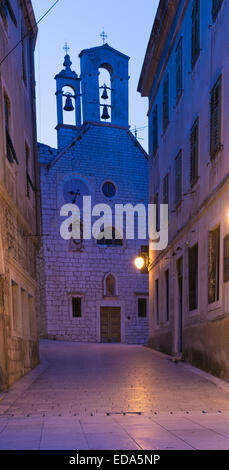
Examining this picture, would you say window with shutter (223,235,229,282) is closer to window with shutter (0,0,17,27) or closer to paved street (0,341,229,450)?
paved street (0,341,229,450)

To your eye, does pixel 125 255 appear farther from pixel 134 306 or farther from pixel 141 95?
pixel 141 95

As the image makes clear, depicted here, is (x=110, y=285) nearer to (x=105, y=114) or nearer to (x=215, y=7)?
(x=105, y=114)

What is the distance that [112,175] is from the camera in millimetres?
26250

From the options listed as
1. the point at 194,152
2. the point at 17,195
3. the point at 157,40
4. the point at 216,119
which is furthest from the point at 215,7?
the point at 17,195

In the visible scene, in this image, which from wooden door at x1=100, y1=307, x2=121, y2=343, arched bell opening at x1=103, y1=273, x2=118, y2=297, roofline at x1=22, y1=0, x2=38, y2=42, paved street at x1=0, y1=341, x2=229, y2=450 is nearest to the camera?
paved street at x1=0, y1=341, x2=229, y2=450

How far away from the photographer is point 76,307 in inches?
965

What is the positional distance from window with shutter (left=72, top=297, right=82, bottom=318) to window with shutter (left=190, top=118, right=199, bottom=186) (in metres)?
14.9

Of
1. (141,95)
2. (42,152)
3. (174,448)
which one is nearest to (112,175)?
(42,152)

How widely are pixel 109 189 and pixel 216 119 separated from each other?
1699 cm

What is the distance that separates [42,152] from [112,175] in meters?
4.70

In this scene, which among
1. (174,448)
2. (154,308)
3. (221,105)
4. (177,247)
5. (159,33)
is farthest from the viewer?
(154,308)

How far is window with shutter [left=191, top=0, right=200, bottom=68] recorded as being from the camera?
10864mm

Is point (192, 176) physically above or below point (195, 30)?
below

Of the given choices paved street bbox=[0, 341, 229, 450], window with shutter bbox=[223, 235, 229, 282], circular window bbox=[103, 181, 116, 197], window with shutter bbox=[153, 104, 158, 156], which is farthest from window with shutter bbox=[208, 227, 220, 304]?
circular window bbox=[103, 181, 116, 197]
